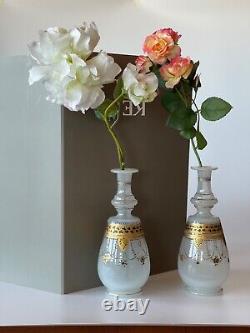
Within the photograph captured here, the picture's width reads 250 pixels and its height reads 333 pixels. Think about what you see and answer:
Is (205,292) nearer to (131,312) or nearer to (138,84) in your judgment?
(131,312)

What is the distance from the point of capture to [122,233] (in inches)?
39.5

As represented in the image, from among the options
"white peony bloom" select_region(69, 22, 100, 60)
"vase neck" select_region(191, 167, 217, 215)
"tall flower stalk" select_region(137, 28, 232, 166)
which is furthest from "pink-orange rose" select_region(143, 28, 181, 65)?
"vase neck" select_region(191, 167, 217, 215)

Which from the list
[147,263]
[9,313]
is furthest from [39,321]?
[147,263]

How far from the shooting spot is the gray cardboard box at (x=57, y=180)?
1.02 m

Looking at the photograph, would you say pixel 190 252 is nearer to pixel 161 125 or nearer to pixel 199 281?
pixel 199 281

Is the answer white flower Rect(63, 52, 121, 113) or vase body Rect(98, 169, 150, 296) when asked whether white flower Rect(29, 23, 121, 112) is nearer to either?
white flower Rect(63, 52, 121, 113)

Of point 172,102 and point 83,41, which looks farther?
point 172,102

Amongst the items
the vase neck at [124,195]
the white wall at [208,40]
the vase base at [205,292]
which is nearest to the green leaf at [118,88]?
the vase neck at [124,195]

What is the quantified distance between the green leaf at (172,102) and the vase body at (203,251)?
114 millimetres

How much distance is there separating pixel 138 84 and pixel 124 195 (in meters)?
0.19

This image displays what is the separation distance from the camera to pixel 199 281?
1.03 metres

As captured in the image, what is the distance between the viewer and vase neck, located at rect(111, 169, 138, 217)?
1016 millimetres

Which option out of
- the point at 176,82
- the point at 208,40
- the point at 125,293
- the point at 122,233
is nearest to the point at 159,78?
the point at 176,82

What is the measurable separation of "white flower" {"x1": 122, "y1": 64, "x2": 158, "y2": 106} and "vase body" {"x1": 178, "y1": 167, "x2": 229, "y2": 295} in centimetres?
17
